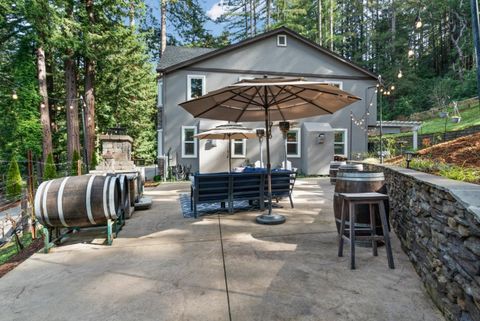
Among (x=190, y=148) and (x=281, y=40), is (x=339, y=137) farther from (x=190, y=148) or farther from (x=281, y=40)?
(x=190, y=148)

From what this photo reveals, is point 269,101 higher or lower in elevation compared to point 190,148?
higher

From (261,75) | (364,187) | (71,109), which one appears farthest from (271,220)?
(71,109)

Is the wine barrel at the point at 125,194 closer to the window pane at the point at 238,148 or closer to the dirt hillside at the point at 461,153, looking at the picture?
the dirt hillside at the point at 461,153

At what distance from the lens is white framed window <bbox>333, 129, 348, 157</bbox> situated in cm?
1397

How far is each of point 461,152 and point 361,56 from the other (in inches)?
1137

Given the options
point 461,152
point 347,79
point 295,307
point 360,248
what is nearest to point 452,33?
point 347,79

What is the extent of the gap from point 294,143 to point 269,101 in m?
8.97

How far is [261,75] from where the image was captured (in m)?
13.5

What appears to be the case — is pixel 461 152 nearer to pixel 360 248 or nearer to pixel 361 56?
pixel 360 248

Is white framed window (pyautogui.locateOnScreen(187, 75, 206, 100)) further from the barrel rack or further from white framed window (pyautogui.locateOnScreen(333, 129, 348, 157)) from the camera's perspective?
the barrel rack

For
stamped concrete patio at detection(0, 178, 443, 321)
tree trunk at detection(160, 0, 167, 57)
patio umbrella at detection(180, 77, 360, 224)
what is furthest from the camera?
tree trunk at detection(160, 0, 167, 57)

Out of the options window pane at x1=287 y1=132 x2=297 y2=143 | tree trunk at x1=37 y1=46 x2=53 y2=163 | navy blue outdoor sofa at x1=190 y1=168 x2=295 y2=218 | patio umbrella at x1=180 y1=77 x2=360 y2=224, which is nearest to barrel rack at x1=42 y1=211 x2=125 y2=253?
navy blue outdoor sofa at x1=190 y1=168 x2=295 y2=218

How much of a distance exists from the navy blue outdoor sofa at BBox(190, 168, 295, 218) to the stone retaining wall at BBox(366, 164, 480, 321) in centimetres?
284


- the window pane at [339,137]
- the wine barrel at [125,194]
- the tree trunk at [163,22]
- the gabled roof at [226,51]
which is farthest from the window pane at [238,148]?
the tree trunk at [163,22]
